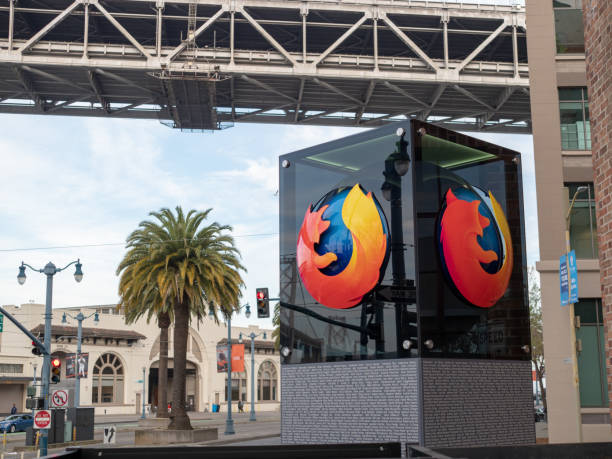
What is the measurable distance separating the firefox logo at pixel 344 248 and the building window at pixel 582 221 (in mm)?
18305

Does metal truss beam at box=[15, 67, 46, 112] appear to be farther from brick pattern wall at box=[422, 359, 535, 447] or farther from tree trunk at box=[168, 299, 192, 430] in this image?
brick pattern wall at box=[422, 359, 535, 447]

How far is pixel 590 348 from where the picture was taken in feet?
100

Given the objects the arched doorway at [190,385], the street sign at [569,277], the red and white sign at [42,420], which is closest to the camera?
the street sign at [569,277]

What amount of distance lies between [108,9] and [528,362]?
5209cm

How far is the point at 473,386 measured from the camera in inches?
595

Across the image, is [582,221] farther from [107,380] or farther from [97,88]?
[107,380]

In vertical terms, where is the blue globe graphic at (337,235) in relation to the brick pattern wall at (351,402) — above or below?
above

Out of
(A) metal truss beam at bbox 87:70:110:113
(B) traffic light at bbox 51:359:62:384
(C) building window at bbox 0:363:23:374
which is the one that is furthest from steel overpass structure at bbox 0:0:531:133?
(C) building window at bbox 0:363:23:374

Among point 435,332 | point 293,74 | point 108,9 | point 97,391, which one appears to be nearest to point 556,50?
point 435,332

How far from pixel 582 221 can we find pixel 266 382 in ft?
289

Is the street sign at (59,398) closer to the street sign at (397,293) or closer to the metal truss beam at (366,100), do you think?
the street sign at (397,293)

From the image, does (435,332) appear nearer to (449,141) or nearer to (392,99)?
(449,141)

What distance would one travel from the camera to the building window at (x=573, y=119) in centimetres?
3253

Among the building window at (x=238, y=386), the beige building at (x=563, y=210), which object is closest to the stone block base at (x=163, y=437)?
the beige building at (x=563, y=210)
